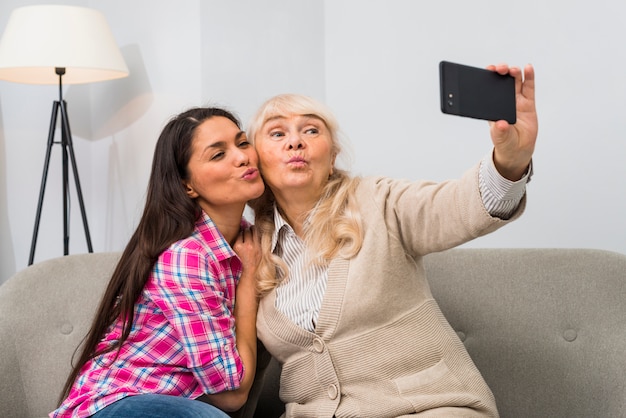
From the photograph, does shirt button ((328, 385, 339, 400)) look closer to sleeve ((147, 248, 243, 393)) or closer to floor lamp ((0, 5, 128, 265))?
sleeve ((147, 248, 243, 393))

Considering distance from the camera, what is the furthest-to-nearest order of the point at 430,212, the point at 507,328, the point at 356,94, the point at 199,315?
the point at 356,94, the point at 507,328, the point at 199,315, the point at 430,212

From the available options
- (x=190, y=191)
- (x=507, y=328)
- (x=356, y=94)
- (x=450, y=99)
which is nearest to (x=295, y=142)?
(x=190, y=191)

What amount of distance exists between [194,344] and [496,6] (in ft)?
4.82

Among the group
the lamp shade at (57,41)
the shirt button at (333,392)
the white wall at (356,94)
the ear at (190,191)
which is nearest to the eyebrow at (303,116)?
the ear at (190,191)

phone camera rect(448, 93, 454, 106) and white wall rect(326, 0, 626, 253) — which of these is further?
white wall rect(326, 0, 626, 253)

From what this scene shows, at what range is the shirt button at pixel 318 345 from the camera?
5.31 feet

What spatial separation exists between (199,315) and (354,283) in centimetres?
31

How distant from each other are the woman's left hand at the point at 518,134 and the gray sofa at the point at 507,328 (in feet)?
2.03

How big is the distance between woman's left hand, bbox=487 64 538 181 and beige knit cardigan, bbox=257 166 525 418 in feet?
0.71

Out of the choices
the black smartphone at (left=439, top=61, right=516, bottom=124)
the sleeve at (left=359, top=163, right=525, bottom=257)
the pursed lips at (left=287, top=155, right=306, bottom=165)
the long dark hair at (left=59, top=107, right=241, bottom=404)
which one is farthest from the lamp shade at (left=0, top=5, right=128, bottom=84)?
the black smartphone at (left=439, top=61, right=516, bottom=124)

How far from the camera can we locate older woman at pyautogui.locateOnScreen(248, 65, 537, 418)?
155 cm

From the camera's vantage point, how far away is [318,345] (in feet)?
5.32

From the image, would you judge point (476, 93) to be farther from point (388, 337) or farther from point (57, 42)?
point (57, 42)

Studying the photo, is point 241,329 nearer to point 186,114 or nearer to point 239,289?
point 239,289
